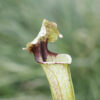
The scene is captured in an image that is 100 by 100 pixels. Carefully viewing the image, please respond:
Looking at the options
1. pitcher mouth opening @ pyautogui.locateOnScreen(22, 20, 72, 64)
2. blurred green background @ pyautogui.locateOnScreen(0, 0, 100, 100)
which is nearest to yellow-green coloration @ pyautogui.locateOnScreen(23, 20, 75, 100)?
pitcher mouth opening @ pyautogui.locateOnScreen(22, 20, 72, 64)

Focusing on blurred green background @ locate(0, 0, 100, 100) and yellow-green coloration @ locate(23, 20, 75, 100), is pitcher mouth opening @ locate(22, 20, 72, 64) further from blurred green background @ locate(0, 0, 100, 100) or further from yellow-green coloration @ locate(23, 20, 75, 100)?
blurred green background @ locate(0, 0, 100, 100)

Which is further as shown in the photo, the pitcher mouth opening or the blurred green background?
the blurred green background

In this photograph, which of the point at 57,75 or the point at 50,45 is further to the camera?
the point at 50,45

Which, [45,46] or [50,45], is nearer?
[45,46]

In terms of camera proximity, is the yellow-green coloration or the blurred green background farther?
the blurred green background

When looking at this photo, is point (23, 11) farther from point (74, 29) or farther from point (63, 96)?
point (63, 96)

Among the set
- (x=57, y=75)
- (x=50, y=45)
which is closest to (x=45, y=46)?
(x=57, y=75)

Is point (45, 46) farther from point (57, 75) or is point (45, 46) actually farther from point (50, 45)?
point (50, 45)

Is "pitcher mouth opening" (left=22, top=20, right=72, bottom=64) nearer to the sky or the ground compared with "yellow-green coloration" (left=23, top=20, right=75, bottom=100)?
nearer to the sky

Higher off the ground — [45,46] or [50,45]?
[45,46]

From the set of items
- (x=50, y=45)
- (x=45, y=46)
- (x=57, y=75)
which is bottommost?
(x=50, y=45)
